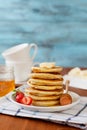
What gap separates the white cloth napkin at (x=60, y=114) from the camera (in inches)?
34.0

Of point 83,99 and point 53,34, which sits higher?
point 53,34

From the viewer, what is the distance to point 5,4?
313 cm

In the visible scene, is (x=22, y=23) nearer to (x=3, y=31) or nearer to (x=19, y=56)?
(x=3, y=31)

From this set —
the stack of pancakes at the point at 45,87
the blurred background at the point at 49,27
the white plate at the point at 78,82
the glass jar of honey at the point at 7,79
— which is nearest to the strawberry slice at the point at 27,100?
the stack of pancakes at the point at 45,87

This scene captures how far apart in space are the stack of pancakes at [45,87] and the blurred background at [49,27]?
84.2 inches

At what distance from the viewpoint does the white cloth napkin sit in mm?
864

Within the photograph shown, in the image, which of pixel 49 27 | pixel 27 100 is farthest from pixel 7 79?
pixel 49 27

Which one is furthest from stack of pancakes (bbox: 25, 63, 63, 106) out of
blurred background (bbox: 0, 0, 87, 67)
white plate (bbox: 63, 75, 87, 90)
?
blurred background (bbox: 0, 0, 87, 67)

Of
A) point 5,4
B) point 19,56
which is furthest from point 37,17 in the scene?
point 19,56

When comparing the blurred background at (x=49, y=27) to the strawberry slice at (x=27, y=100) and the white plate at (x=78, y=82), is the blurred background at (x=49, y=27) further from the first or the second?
the strawberry slice at (x=27, y=100)

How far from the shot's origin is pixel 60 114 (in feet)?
3.06

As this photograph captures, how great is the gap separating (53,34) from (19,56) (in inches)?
68.6

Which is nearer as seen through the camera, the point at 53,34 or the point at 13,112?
the point at 13,112

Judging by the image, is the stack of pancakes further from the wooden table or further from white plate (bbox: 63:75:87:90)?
white plate (bbox: 63:75:87:90)
